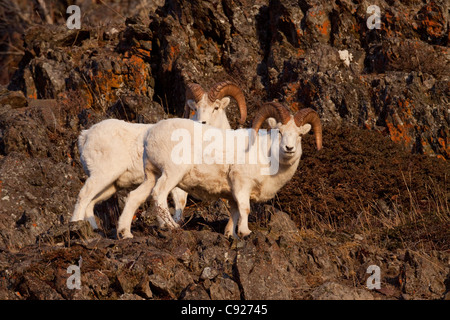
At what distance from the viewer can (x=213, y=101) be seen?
14.5 metres

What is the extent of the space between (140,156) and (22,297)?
371 centimetres

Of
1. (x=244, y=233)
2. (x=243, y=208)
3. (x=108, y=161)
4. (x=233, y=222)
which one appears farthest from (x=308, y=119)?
(x=108, y=161)

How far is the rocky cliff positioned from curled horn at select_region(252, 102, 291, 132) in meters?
1.68

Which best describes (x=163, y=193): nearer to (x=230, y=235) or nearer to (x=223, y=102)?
(x=230, y=235)

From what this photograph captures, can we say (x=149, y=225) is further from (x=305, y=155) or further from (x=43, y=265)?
(x=305, y=155)

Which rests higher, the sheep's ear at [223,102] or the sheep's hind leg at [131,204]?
the sheep's ear at [223,102]

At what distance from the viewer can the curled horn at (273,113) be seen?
1109 centimetres

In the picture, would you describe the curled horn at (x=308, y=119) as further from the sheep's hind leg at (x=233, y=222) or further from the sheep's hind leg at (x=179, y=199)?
the sheep's hind leg at (x=179, y=199)

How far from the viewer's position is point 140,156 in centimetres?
1175

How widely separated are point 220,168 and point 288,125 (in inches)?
47.9

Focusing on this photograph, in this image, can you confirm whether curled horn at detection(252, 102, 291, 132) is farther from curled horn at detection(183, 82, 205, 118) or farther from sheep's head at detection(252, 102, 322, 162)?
curled horn at detection(183, 82, 205, 118)

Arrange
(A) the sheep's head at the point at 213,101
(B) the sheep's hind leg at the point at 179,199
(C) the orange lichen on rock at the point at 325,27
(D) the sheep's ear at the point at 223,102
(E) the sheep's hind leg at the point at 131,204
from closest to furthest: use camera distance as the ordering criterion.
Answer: (E) the sheep's hind leg at the point at 131,204 → (B) the sheep's hind leg at the point at 179,199 → (A) the sheep's head at the point at 213,101 → (D) the sheep's ear at the point at 223,102 → (C) the orange lichen on rock at the point at 325,27

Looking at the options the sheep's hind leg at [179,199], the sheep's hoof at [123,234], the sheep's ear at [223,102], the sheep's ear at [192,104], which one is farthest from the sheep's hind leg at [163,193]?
the sheep's ear at [192,104]

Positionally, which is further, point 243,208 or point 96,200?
point 96,200
